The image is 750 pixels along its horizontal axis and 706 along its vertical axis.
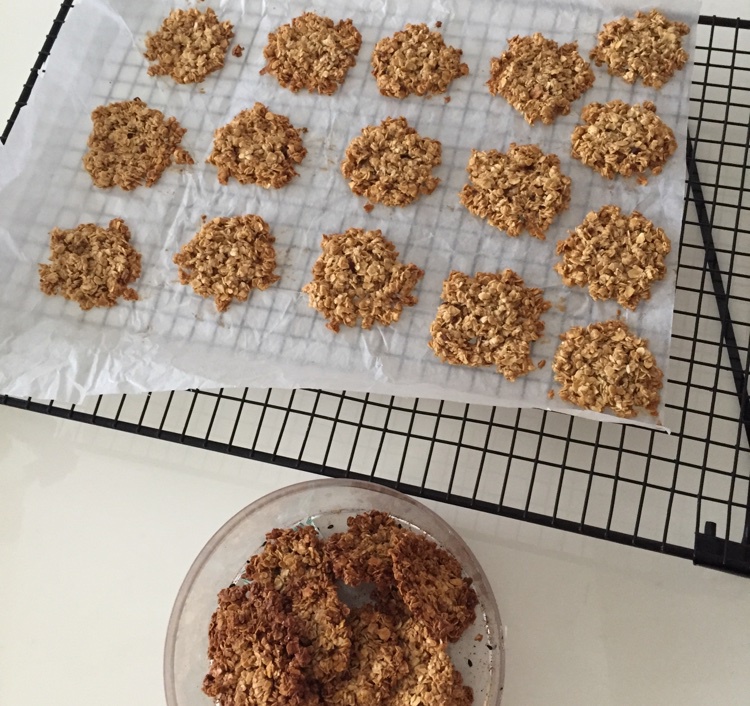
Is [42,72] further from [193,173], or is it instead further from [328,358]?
[328,358]

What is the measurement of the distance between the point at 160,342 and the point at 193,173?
26 cm

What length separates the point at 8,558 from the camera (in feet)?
3.92

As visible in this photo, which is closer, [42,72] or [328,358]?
[328,358]

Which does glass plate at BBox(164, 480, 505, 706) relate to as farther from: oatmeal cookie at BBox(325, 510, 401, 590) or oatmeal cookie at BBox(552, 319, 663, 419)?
oatmeal cookie at BBox(552, 319, 663, 419)

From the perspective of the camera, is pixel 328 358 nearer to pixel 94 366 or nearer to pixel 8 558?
pixel 94 366

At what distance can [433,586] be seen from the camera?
92 cm

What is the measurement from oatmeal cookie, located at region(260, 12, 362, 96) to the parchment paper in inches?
0.7

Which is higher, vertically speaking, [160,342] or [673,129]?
[673,129]

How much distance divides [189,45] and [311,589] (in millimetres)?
834

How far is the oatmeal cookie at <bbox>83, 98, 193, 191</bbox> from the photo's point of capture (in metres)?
1.18

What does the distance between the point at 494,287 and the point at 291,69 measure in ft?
1.53

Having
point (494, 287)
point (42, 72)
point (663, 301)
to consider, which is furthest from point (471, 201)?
point (42, 72)

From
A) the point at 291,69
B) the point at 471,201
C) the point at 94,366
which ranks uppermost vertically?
the point at 291,69

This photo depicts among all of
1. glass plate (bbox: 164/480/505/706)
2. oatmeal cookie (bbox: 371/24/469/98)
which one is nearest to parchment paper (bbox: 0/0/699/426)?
oatmeal cookie (bbox: 371/24/469/98)
